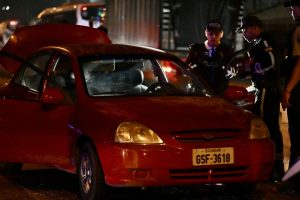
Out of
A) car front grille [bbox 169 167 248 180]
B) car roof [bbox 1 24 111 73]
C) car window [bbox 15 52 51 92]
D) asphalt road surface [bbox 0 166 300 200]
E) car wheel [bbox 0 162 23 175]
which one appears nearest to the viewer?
car front grille [bbox 169 167 248 180]

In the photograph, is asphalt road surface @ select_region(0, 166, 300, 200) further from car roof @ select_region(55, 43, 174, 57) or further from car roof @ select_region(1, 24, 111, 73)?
car roof @ select_region(1, 24, 111, 73)

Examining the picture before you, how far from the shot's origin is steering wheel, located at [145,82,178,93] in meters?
6.89

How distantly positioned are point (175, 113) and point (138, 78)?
1139 millimetres

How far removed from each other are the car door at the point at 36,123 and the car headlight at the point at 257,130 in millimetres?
1597

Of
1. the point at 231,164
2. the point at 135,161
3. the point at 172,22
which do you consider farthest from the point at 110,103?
Result: the point at 172,22

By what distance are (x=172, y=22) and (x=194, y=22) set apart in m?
0.53

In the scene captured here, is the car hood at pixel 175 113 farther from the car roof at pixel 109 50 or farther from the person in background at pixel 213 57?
the person in background at pixel 213 57

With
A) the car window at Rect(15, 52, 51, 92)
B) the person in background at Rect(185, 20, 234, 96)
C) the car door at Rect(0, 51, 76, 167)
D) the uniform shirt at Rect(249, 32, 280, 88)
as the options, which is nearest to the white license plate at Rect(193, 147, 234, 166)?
the car door at Rect(0, 51, 76, 167)

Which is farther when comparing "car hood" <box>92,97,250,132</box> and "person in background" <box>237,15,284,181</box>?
"person in background" <box>237,15,284,181</box>

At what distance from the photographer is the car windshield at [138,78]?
6793mm

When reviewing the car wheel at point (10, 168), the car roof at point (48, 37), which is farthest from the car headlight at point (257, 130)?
the car roof at point (48, 37)

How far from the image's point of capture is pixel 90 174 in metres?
6.09

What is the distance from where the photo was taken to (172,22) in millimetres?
17641

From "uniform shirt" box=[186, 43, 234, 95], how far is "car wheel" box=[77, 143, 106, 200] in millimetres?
2641
